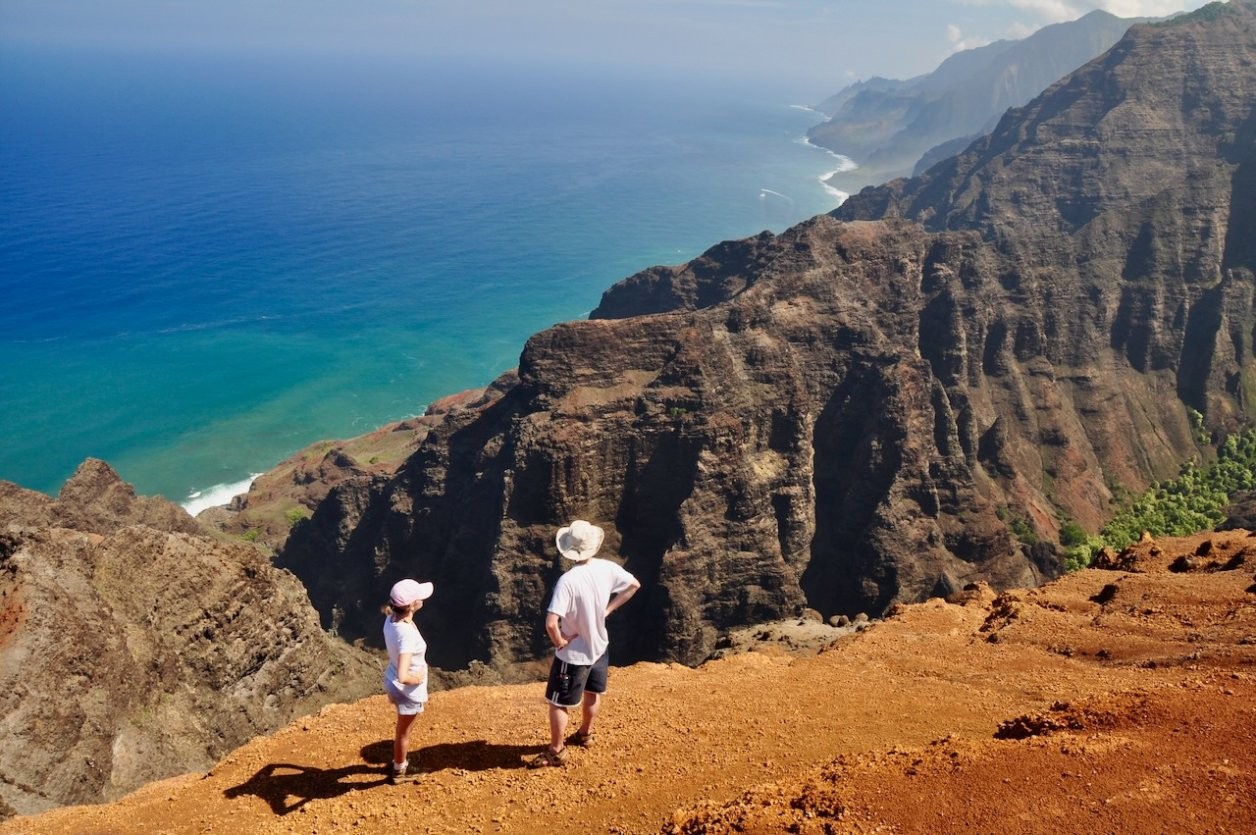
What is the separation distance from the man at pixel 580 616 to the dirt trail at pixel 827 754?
146cm

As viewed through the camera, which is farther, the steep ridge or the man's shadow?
the steep ridge

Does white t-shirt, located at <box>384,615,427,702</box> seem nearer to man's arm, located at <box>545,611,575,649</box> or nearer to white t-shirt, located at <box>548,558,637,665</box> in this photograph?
man's arm, located at <box>545,611,575,649</box>

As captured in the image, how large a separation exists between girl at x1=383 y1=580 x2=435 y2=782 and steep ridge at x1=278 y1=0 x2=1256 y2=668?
104 feet

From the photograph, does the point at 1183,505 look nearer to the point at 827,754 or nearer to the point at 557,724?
the point at 827,754

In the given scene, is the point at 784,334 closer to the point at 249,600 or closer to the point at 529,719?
the point at 249,600

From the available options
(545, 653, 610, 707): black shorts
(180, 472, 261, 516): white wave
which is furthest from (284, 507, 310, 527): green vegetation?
(545, 653, 610, 707): black shorts

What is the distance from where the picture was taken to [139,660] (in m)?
23.5

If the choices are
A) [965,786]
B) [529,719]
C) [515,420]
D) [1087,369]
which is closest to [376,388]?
[515,420]

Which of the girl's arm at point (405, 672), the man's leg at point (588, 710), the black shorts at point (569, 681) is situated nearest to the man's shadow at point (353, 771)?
the man's leg at point (588, 710)

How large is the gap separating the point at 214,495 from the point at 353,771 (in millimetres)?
85346

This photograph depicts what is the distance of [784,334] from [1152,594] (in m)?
31.9

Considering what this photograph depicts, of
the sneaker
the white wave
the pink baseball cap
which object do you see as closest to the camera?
the pink baseball cap

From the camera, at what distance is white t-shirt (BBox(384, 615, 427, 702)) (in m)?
11.2

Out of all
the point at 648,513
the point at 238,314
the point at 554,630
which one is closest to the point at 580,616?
the point at 554,630
